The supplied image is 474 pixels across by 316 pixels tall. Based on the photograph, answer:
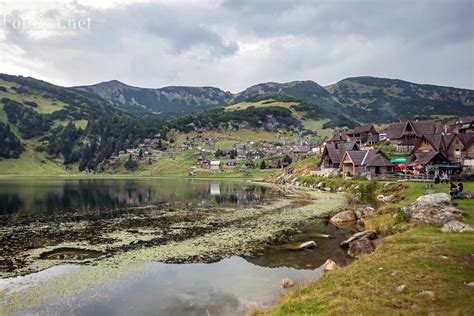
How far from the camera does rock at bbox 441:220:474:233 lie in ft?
89.0

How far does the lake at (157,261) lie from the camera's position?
20.3 meters

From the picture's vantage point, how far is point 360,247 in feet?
94.1

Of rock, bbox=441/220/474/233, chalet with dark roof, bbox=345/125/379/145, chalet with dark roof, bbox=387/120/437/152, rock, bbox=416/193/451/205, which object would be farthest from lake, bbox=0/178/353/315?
chalet with dark roof, bbox=345/125/379/145

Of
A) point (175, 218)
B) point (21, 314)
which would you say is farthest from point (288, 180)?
point (21, 314)

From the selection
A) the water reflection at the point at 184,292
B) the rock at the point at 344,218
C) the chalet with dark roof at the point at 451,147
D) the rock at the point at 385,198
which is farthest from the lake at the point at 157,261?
the chalet with dark roof at the point at 451,147

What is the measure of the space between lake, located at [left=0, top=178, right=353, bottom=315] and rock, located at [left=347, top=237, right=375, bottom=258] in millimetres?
872

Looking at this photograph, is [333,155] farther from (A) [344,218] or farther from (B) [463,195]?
(A) [344,218]

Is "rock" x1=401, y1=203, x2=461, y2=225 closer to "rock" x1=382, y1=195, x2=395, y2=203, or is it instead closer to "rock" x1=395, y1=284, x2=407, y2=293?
"rock" x1=395, y1=284, x2=407, y2=293

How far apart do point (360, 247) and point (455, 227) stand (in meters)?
7.96

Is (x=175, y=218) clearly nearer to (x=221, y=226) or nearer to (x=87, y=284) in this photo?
(x=221, y=226)

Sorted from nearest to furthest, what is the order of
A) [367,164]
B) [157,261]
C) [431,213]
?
1. [157,261]
2. [431,213]
3. [367,164]

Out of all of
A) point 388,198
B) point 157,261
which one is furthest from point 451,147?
point 157,261

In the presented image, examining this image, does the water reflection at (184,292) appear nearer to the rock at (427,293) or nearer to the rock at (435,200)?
the rock at (427,293)

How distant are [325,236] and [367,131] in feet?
379
